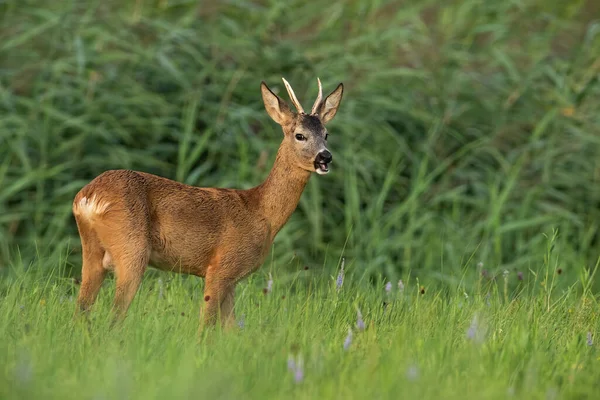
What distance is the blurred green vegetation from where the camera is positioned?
24.7 feet

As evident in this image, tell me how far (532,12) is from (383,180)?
265 cm

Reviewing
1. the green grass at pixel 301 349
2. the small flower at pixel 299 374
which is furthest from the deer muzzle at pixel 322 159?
the small flower at pixel 299 374

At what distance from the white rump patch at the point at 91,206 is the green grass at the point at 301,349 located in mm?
397

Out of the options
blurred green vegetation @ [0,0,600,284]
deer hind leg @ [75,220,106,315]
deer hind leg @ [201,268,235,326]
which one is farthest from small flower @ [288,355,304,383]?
blurred green vegetation @ [0,0,600,284]

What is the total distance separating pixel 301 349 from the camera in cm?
415

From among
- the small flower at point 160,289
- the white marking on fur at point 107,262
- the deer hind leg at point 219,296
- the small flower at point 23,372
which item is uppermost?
the small flower at point 23,372

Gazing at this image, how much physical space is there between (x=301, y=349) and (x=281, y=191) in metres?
1.44

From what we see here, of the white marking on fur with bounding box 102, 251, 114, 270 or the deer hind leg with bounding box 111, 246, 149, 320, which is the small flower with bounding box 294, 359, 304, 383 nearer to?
the deer hind leg with bounding box 111, 246, 149, 320

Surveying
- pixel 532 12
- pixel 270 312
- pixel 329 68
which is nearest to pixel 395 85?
pixel 329 68

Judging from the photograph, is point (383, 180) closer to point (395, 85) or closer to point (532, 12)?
point (395, 85)

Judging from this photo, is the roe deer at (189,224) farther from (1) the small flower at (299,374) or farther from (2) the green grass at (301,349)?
(1) the small flower at (299,374)

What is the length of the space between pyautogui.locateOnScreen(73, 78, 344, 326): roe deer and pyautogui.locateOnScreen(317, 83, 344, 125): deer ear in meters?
0.17

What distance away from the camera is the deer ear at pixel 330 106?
5727 mm

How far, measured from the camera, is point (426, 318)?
500 centimetres
